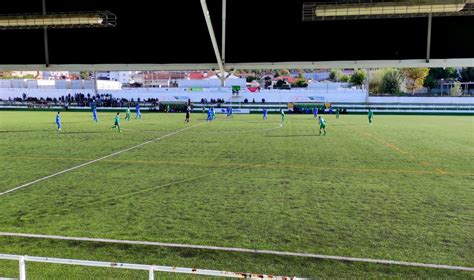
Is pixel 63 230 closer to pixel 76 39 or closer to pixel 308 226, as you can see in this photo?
pixel 308 226

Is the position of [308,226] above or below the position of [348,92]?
below

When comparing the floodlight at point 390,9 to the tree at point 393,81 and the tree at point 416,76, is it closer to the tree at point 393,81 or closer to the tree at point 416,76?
the tree at point 393,81

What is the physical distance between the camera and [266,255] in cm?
647

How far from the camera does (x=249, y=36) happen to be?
10.7 metres

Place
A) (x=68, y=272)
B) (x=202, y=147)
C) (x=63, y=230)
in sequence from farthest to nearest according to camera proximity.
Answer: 1. (x=202, y=147)
2. (x=63, y=230)
3. (x=68, y=272)

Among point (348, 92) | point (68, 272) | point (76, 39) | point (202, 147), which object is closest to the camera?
point (68, 272)

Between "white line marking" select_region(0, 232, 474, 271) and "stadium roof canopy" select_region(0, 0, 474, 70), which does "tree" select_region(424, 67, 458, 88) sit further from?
"white line marking" select_region(0, 232, 474, 271)

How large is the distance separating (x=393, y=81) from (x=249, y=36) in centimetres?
6832

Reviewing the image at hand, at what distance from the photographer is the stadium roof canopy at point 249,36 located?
31.1ft

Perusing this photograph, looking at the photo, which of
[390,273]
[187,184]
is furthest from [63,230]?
[390,273]

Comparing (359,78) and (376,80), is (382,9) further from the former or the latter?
(359,78)

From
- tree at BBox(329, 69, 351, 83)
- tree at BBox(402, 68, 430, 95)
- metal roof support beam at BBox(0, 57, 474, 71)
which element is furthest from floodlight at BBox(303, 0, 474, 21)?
tree at BBox(329, 69, 351, 83)

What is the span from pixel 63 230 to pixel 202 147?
38.4 ft

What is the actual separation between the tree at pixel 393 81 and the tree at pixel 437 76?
559 inches
